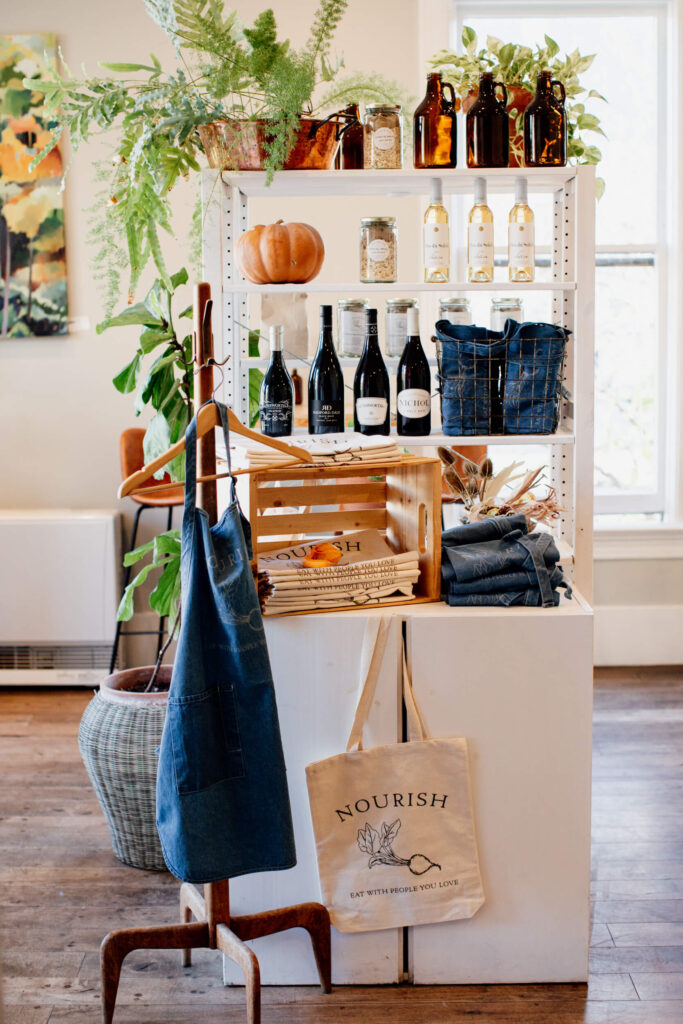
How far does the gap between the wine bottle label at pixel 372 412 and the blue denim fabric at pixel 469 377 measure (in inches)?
5.5

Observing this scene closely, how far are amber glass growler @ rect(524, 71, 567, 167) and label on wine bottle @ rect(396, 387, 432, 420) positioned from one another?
1.84 ft

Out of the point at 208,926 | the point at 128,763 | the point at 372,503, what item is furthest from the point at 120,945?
the point at 372,503

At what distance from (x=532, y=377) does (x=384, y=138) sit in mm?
611

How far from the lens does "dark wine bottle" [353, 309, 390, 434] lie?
7.40 ft

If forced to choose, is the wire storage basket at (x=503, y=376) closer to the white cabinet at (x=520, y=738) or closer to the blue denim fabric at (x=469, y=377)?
the blue denim fabric at (x=469, y=377)

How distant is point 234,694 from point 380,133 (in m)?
1.28

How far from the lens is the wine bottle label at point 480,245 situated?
2.29m

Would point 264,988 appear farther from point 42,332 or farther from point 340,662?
point 42,332

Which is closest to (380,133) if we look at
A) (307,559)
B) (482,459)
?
(482,459)

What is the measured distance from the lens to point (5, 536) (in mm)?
3773

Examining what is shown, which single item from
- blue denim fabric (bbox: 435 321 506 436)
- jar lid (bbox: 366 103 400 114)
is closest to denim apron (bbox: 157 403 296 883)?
blue denim fabric (bbox: 435 321 506 436)

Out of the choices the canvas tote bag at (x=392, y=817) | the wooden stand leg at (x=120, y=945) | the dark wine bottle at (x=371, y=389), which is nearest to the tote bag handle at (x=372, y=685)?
the canvas tote bag at (x=392, y=817)

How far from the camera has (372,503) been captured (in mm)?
2338

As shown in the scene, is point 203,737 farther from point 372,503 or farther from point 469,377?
point 469,377
